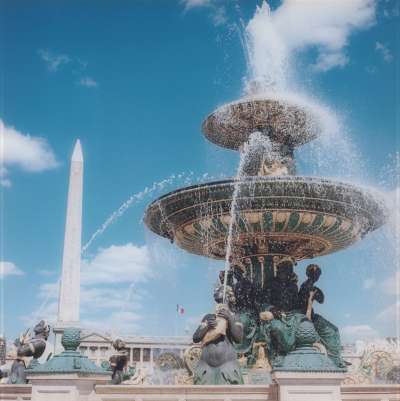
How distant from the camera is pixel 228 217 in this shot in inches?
460

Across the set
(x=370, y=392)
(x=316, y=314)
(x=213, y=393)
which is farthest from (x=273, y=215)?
(x=213, y=393)

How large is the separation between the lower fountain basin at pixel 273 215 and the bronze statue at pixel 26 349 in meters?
3.35

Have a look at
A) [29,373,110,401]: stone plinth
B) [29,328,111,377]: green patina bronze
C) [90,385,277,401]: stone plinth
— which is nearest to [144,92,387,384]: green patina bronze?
[90,385,277,401]: stone plinth

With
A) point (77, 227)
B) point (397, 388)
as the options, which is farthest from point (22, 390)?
point (77, 227)

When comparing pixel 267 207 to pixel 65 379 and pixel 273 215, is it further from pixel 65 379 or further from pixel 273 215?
pixel 65 379

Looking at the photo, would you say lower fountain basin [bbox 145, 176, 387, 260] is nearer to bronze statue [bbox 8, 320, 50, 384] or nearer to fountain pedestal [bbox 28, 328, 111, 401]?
bronze statue [bbox 8, 320, 50, 384]

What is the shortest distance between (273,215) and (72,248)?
19906 mm

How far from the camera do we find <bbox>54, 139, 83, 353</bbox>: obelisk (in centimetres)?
2842

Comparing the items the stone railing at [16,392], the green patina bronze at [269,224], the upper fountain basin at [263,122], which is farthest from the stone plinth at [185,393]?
the upper fountain basin at [263,122]

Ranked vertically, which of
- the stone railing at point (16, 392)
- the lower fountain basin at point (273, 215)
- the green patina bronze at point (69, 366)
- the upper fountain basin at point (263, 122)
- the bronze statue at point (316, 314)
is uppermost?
the upper fountain basin at point (263, 122)

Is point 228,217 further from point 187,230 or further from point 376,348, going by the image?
point 376,348

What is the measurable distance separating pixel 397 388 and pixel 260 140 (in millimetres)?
7647

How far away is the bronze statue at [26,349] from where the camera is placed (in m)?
9.39

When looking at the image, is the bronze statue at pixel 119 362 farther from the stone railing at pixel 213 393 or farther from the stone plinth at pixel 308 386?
the stone plinth at pixel 308 386
